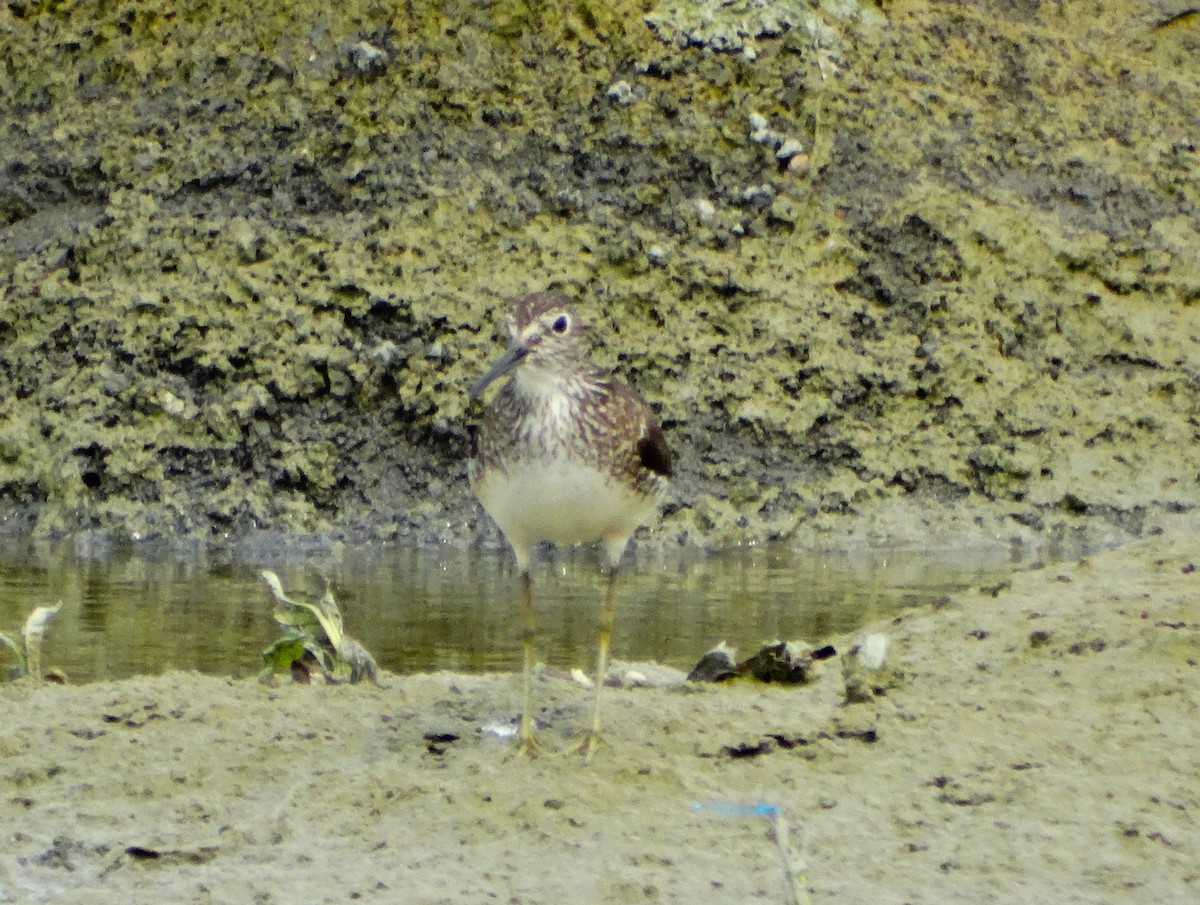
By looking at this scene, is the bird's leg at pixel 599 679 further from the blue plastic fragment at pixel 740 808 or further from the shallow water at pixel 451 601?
the shallow water at pixel 451 601

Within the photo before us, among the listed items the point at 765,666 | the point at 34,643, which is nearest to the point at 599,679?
the point at 765,666

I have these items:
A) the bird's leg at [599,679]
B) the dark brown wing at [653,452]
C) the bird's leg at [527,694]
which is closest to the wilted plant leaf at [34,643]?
the bird's leg at [527,694]

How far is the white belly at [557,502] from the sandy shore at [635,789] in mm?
579

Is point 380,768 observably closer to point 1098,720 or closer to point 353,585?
point 1098,720

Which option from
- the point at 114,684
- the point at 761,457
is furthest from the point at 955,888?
the point at 761,457

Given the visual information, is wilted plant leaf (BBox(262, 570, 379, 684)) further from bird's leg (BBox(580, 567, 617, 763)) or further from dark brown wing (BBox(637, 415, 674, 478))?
dark brown wing (BBox(637, 415, 674, 478))

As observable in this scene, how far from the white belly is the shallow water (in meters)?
1.60

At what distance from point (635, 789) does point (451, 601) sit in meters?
3.46

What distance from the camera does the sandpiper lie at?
516 centimetres

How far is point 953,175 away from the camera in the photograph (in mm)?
10656

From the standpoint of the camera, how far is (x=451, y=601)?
8.06m

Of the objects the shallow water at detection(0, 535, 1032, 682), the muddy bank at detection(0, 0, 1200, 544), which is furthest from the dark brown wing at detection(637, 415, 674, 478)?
the muddy bank at detection(0, 0, 1200, 544)

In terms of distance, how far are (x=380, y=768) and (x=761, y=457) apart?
5.03m

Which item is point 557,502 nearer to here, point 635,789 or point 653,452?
point 653,452
